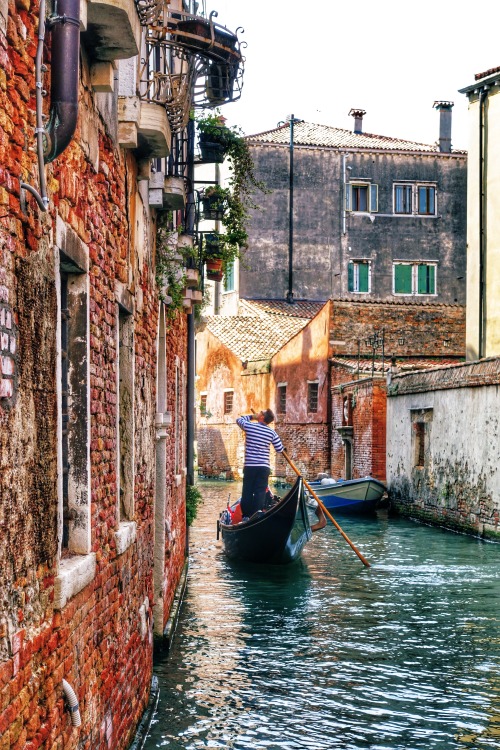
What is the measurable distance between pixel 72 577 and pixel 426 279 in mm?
28440

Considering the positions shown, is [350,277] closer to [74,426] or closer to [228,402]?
[228,402]

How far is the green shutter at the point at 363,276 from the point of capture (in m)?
30.7

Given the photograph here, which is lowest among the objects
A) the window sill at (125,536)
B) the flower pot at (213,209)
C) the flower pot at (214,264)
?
the window sill at (125,536)

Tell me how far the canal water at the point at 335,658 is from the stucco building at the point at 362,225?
17721mm

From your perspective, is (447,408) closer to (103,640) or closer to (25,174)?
(103,640)

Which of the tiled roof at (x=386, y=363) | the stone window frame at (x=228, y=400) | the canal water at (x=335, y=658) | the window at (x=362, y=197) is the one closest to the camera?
the canal water at (x=335, y=658)

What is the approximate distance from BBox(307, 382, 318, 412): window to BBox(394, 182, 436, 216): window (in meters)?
7.05

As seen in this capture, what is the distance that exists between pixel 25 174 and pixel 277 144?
28336mm

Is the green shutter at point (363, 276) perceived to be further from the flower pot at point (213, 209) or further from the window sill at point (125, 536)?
the window sill at point (125, 536)

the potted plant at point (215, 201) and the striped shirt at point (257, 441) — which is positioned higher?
the potted plant at point (215, 201)

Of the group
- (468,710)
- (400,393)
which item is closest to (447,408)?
(400,393)

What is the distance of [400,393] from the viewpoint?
820 inches

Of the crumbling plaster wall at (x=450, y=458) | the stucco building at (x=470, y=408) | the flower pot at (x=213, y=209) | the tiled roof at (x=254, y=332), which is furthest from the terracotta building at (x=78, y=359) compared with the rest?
the tiled roof at (x=254, y=332)

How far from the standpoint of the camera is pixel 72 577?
3.07 metres
